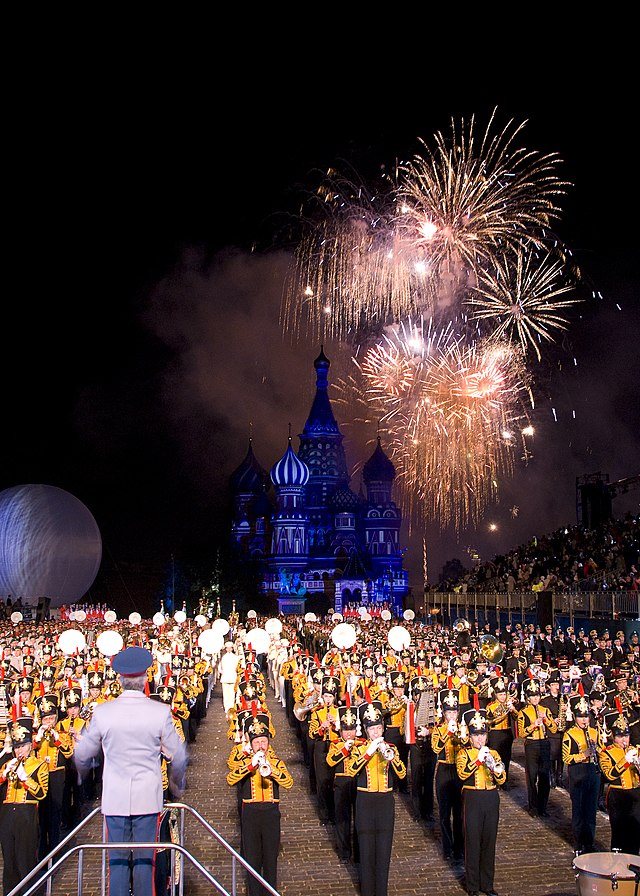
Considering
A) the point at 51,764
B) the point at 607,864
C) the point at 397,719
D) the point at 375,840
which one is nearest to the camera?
the point at 607,864

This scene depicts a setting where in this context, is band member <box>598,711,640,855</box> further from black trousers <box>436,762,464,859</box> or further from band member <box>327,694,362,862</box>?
band member <box>327,694,362,862</box>

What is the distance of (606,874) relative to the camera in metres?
7.12

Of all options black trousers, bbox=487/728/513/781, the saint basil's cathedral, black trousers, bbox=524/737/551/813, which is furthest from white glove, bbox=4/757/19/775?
the saint basil's cathedral

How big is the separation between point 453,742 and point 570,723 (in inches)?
63.2

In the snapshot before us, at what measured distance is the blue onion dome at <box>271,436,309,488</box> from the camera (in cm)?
10531

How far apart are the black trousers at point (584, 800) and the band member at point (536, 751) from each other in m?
1.71

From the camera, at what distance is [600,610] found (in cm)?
2673

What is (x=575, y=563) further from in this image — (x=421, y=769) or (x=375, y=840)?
(x=375, y=840)

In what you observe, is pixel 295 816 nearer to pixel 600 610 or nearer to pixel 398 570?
pixel 600 610

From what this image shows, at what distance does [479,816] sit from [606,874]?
9.63ft

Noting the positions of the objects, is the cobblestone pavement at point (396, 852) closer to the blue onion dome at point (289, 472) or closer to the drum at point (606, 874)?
the drum at point (606, 874)

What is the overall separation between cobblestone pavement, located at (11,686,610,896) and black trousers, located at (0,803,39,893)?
0.64 m

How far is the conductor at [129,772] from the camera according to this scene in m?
5.96

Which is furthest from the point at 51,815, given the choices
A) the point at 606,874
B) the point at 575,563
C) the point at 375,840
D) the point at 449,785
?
the point at 575,563
